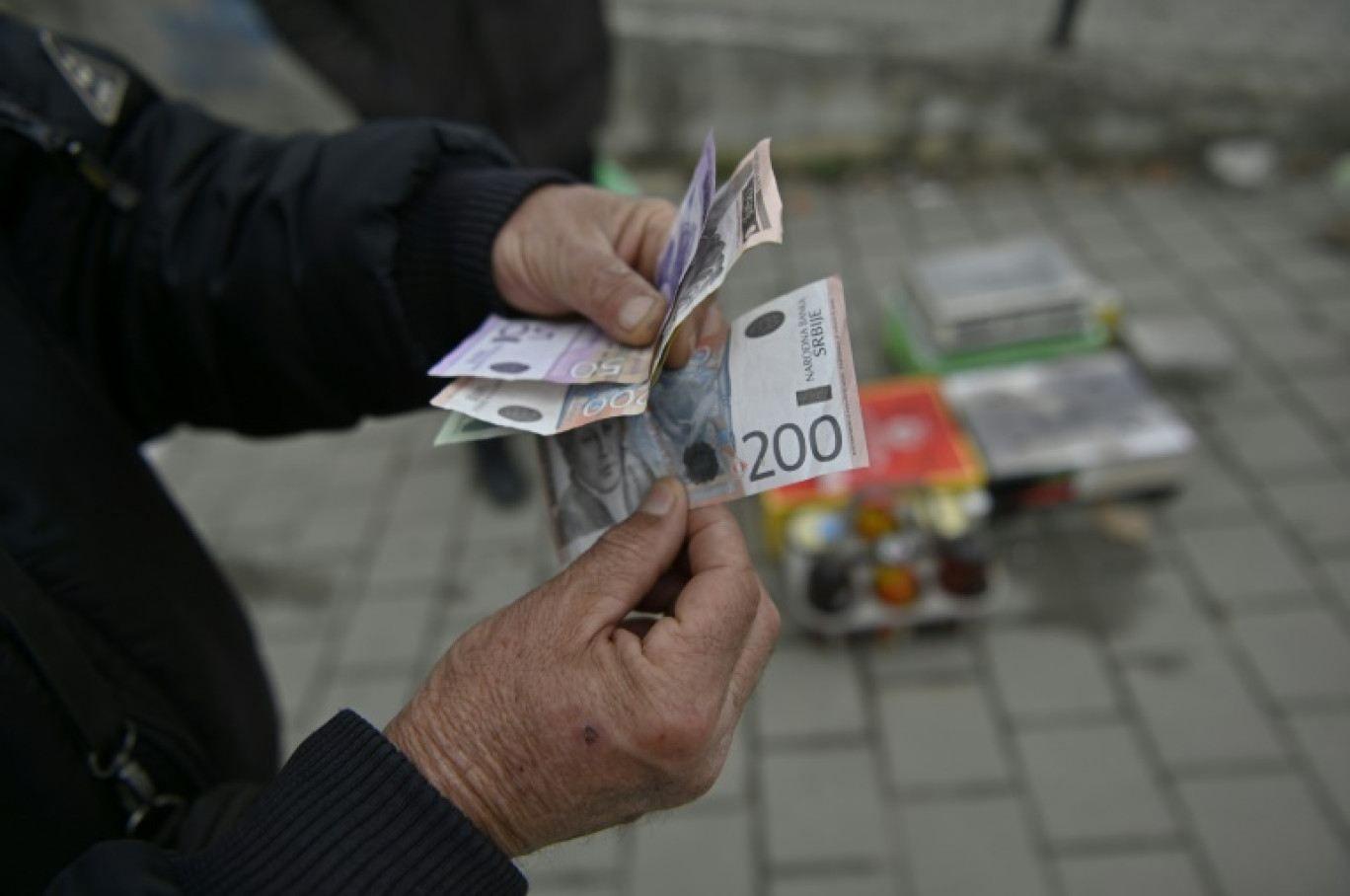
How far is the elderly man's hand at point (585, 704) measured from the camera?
876 millimetres

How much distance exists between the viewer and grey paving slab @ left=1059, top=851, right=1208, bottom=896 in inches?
82.5

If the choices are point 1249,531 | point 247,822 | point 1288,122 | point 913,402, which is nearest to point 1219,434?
point 1249,531

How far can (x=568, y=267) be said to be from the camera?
45.4 inches

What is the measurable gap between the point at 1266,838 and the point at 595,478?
214 centimetres

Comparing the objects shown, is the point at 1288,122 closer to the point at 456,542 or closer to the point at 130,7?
the point at 456,542

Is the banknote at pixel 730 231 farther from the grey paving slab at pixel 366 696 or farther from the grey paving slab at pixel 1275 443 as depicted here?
the grey paving slab at pixel 1275 443

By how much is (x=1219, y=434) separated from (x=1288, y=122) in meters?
2.41

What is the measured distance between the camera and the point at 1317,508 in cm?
290


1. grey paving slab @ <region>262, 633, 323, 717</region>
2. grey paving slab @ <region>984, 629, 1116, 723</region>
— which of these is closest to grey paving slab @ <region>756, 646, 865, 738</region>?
grey paving slab @ <region>984, 629, 1116, 723</region>

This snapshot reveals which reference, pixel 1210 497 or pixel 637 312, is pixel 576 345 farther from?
pixel 1210 497

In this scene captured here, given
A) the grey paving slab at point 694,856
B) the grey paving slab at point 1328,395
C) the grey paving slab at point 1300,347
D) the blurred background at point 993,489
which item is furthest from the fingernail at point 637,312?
the grey paving slab at point 1300,347

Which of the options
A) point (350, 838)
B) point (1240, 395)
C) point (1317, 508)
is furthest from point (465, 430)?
point (1240, 395)

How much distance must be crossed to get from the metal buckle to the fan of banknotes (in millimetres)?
Result: 525

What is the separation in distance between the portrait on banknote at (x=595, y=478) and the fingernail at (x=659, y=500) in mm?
42
